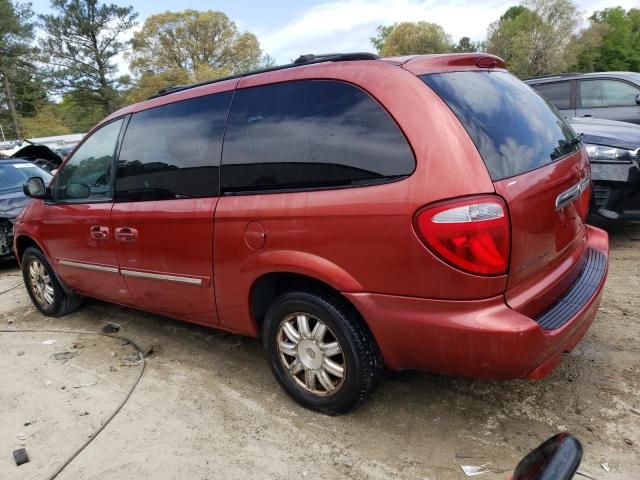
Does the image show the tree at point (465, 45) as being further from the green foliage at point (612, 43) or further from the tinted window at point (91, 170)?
the tinted window at point (91, 170)

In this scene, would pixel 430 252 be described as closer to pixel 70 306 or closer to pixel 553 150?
pixel 553 150

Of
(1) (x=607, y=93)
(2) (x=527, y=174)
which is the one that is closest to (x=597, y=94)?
(1) (x=607, y=93)

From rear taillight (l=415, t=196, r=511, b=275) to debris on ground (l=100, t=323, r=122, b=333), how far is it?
3.17 m

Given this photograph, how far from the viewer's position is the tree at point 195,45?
54219 millimetres

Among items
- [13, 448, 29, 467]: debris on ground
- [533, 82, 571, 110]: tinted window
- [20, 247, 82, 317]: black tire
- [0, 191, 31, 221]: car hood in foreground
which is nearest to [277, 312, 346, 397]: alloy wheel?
[13, 448, 29, 467]: debris on ground

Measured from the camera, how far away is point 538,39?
4353 centimetres

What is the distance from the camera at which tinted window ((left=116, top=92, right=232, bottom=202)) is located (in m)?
2.86

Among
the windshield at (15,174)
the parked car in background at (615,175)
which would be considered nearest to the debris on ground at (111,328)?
the windshield at (15,174)

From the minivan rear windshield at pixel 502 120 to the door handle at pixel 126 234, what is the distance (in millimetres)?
2104

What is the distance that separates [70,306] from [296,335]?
2928 millimetres

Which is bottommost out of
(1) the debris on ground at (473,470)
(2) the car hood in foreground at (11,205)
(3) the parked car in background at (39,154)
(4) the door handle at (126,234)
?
(1) the debris on ground at (473,470)

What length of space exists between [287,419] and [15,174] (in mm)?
7256

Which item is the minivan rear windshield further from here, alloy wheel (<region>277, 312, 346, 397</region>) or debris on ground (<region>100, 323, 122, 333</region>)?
debris on ground (<region>100, 323, 122, 333</region>)

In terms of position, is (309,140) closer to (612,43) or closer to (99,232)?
(99,232)
